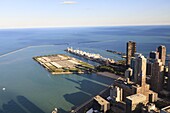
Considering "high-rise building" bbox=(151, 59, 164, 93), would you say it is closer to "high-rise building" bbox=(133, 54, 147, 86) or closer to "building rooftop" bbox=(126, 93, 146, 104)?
"high-rise building" bbox=(133, 54, 147, 86)

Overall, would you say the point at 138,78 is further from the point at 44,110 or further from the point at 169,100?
the point at 44,110

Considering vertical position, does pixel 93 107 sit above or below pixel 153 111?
below

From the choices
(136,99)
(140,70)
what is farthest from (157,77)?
(136,99)

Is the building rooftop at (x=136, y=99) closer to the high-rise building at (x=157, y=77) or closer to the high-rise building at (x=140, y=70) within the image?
the high-rise building at (x=140, y=70)

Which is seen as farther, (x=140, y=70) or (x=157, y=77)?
(x=140, y=70)

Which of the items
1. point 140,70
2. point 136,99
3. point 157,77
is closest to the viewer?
point 136,99

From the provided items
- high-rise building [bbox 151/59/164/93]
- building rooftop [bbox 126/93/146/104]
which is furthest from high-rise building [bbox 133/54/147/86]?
building rooftop [bbox 126/93/146/104]

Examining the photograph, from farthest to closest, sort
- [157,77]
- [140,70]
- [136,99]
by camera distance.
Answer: [140,70] → [157,77] → [136,99]

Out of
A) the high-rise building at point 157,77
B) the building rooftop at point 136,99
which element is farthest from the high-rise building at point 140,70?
the building rooftop at point 136,99

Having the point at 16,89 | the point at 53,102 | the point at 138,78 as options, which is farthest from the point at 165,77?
the point at 16,89

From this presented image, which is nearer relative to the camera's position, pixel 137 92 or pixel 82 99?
pixel 137 92

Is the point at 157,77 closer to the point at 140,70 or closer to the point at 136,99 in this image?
the point at 140,70
